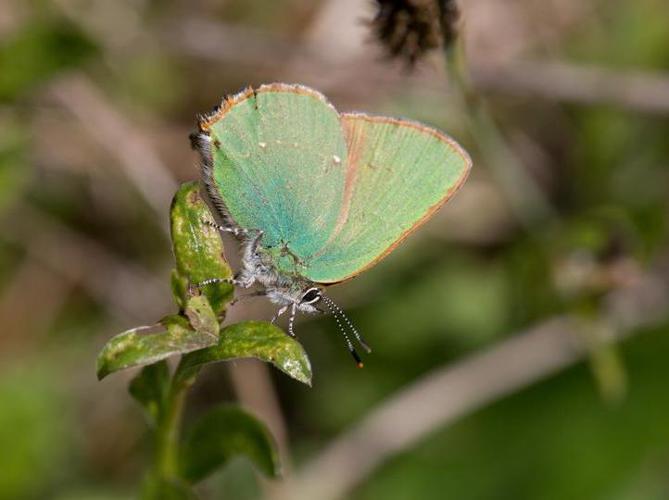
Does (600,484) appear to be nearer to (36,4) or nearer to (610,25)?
(610,25)

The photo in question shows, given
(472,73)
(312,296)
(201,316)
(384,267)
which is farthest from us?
(384,267)

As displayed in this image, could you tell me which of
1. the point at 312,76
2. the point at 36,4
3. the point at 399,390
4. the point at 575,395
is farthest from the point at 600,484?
the point at 36,4

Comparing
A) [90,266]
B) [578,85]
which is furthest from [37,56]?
[578,85]

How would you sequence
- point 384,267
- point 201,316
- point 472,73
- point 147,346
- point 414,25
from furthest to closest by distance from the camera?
point 384,267
point 472,73
point 414,25
point 201,316
point 147,346

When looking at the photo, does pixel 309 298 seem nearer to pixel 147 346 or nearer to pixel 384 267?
pixel 147 346

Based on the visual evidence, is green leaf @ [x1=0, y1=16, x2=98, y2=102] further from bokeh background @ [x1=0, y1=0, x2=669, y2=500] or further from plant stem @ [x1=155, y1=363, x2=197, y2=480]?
plant stem @ [x1=155, y1=363, x2=197, y2=480]

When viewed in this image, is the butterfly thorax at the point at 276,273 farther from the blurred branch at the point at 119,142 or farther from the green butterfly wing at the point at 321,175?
the blurred branch at the point at 119,142
